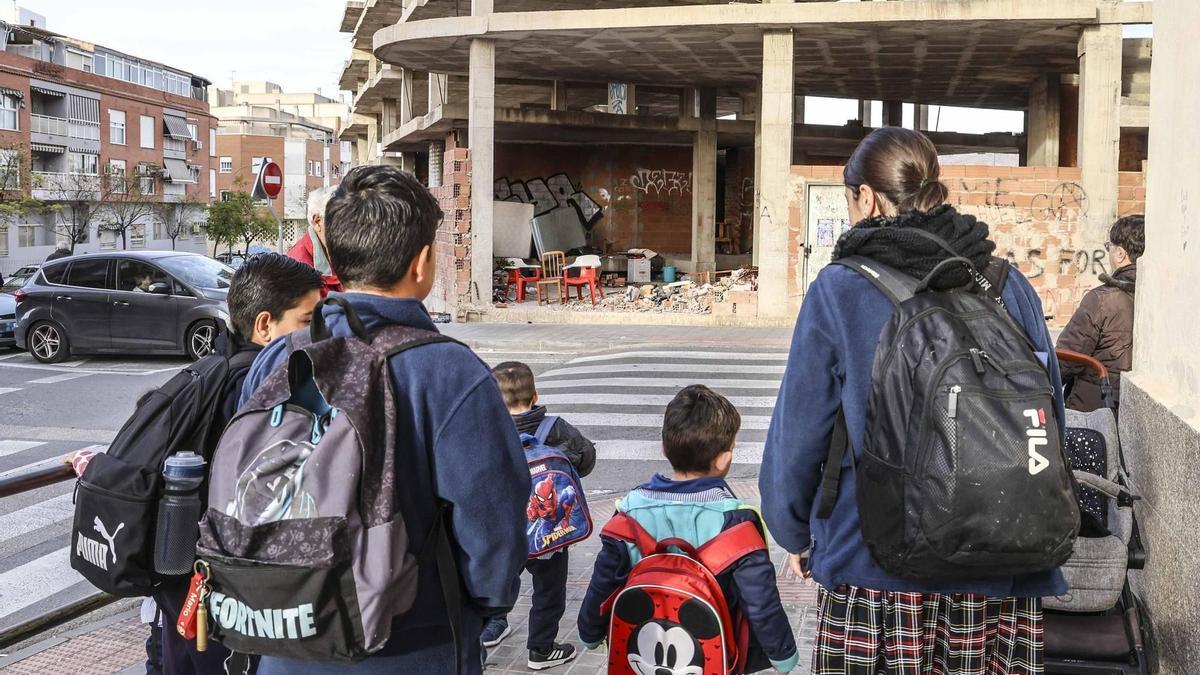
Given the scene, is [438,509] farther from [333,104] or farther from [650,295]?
[333,104]

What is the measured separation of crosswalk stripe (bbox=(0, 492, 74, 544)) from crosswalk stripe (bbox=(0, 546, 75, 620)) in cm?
67

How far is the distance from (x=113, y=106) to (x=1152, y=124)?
232 ft

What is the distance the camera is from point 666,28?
66.6ft

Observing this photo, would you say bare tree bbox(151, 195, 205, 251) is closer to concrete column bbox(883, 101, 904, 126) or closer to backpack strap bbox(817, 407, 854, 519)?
concrete column bbox(883, 101, 904, 126)

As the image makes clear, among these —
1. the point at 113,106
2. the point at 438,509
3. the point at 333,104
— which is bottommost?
the point at 438,509

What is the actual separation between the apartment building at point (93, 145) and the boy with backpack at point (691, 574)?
168 feet

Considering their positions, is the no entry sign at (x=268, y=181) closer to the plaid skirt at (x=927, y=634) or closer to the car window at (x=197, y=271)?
the car window at (x=197, y=271)

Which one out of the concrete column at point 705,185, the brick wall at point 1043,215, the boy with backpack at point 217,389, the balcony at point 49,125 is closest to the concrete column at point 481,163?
the concrete column at point 705,185

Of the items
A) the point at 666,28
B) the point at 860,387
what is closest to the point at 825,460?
the point at 860,387

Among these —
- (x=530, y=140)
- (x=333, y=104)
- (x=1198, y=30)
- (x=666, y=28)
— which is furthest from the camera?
(x=333, y=104)

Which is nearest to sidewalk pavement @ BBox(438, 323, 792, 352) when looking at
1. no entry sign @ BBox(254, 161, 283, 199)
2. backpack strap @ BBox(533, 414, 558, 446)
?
no entry sign @ BBox(254, 161, 283, 199)

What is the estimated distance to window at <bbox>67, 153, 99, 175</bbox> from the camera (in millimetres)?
61406

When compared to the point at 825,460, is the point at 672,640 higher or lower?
lower

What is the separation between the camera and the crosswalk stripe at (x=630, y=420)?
10242mm
